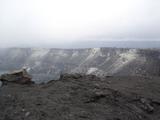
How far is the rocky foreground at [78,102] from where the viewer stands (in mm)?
12156

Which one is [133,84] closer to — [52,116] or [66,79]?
[66,79]

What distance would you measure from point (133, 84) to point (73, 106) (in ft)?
25.5

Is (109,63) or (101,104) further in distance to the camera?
(109,63)

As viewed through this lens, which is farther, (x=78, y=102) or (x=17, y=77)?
(x=17, y=77)

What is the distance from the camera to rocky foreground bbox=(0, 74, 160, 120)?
12156 mm

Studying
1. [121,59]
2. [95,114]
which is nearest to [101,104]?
[95,114]

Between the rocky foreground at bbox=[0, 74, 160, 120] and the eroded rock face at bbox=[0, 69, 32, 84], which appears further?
the eroded rock face at bbox=[0, 69, 32, 84]

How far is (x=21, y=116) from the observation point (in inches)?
472

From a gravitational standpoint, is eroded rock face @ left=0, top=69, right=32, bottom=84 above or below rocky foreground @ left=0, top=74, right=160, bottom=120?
above

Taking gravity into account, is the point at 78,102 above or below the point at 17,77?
below

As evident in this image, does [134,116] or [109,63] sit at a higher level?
[134,116]

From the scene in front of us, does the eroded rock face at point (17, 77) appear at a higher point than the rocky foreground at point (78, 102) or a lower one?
higher

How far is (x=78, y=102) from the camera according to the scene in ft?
45.6

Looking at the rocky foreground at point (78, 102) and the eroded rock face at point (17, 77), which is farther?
the eroded rock face at point (17, 77)
